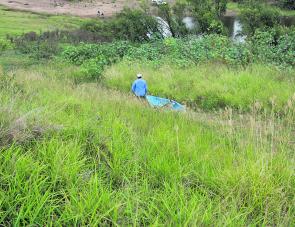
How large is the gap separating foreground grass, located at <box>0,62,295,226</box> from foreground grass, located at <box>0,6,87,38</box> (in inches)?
1160

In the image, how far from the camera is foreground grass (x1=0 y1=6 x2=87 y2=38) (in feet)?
117

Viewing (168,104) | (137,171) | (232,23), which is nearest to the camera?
(137,171)

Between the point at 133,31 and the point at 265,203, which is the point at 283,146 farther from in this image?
the point at 133,31

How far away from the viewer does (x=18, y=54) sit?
984 inches

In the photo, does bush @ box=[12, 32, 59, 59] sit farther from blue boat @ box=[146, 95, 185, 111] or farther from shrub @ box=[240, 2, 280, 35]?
blue boat @ box=[146, 95, 185, 111]

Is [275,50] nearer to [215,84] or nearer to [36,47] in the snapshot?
[215,84]

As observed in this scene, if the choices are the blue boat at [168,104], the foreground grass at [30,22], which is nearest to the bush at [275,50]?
the blue boat at [168,104]

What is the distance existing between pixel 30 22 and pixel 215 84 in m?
32.3

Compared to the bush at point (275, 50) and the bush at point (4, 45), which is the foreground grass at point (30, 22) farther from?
the bush at point (275, 50)

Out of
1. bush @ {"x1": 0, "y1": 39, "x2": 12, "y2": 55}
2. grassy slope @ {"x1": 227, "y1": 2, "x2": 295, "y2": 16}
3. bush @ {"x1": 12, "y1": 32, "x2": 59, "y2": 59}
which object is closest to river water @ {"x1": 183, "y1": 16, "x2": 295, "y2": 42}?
grassy slope @ {"x1": 227, "y1": 2, "x2": 295, "y2": 16}

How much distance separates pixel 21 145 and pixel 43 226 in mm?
1149

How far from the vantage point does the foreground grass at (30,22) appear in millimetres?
35525

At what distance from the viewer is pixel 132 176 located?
13.5 ft

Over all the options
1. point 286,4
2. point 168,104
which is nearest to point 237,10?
point 286,4
